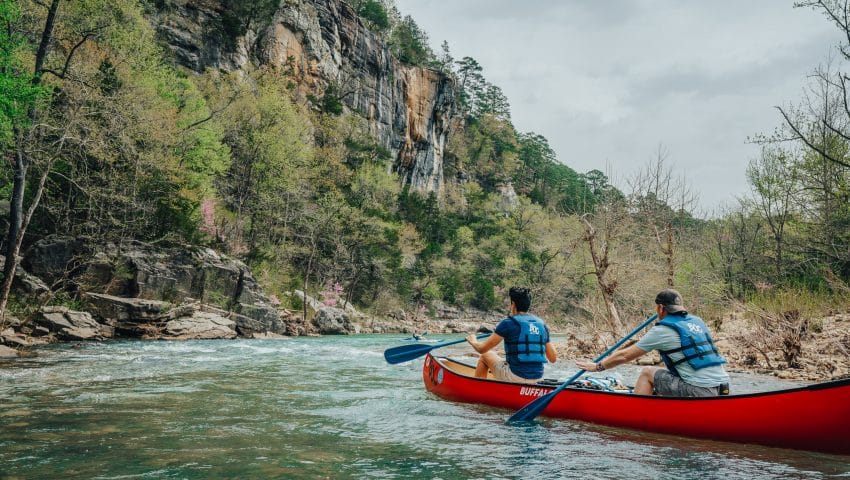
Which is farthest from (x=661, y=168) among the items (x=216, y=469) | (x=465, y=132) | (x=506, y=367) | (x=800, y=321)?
(x=465, y=132)

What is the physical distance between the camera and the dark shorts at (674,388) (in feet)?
16.7

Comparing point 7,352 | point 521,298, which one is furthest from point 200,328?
point 521,298

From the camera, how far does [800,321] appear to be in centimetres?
964

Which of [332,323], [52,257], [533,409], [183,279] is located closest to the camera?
[533,409]

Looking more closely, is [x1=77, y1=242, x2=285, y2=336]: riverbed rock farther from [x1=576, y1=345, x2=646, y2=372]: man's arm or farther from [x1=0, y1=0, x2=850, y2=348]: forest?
[x1=576, y1=345, x2=646, y2=372]: man's arm

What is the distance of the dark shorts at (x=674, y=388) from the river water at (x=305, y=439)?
17.5 inches

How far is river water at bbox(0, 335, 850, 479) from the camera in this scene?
4039 millimetres

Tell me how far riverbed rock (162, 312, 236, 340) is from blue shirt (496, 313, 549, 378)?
15556mm

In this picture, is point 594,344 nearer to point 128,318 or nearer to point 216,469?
point 216,469

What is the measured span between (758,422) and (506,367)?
3155mm

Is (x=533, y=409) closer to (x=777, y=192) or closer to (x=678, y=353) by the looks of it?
(x=678, y=353)

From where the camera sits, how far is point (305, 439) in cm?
512

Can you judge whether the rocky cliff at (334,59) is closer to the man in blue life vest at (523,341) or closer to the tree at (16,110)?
the tree at (16,110)

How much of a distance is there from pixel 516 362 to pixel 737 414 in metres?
2.72
